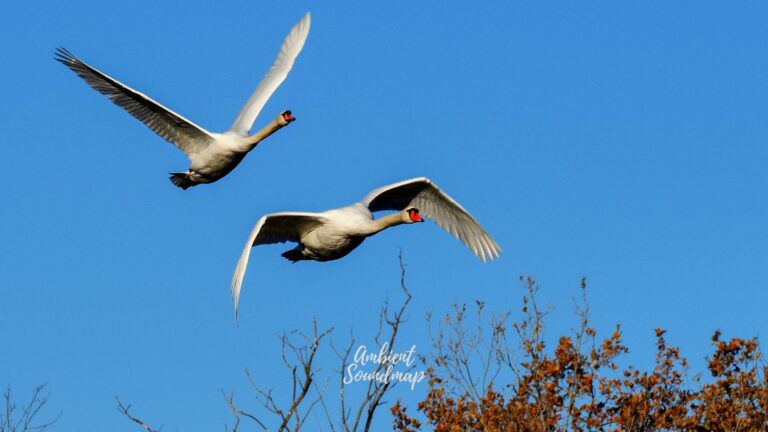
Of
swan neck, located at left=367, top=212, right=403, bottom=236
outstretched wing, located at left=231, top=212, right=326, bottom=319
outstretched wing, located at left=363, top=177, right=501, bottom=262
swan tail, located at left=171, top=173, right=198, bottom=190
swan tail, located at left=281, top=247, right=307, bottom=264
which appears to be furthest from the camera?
swan tail, located at left=171, top=173, right=198, bottom=190

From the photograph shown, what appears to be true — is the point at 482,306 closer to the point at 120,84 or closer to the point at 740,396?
the point at 740,396

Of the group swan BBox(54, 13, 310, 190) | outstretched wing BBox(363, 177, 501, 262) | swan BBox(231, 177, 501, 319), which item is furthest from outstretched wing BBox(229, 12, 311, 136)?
swan BBox(231, 177, 501, 319)

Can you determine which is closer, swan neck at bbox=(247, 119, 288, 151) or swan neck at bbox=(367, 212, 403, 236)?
swan neck at bbox=(367, 212, 403, 236)

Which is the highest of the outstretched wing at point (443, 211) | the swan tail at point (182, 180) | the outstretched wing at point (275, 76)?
the outstretched wing at point (275, 76)

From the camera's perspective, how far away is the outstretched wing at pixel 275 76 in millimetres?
18516

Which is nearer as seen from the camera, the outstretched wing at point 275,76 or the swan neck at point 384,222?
the swan neck at point 384,222

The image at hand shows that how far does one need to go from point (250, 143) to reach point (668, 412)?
626cm

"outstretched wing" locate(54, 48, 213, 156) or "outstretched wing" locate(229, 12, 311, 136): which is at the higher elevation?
"outstretched wing" locate(229, 12, 311, 136)

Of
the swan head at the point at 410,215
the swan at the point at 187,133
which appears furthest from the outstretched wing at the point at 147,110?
the swan head at the point at 410,215

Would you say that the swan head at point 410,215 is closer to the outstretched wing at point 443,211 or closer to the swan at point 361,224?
the swan at point 361,224

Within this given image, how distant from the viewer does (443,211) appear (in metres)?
16.8

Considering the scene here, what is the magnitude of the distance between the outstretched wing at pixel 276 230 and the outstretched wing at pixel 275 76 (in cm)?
273

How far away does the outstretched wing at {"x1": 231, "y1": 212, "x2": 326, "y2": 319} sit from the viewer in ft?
45.3

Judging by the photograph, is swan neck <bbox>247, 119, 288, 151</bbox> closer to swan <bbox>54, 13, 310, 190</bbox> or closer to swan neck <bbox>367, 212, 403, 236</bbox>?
swan <bbox>54, 13, 310, 190</bbox>
